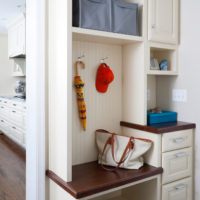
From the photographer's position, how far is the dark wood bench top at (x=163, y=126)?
1.75 m

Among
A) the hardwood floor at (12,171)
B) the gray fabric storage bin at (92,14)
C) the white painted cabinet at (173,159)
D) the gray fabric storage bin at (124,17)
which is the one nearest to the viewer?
the gray fabric storage bin at (92,14)

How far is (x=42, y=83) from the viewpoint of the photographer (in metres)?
1.62

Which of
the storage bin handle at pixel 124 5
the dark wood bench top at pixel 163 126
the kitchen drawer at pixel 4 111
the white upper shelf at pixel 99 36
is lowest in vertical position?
the kitchen drawer at pixel 4 111

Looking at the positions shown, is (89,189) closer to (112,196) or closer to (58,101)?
(58,101)

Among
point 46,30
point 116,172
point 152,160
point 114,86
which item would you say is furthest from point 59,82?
point 152,160

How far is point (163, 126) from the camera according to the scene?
6.01 feet

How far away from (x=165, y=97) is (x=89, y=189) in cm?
121

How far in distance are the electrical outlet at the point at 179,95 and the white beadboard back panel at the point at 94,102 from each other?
51cm

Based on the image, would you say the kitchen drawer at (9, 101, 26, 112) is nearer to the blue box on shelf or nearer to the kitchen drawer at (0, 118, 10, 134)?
the kitchen drawer at (0, 118, 10, 134)

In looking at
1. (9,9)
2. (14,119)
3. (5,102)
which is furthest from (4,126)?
(9,9)

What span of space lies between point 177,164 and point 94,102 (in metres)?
0.83

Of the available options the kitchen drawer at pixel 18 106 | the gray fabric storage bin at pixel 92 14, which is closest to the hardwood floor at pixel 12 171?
the kitchen drawer at pixel 18 106

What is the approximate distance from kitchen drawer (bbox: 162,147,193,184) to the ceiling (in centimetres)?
331

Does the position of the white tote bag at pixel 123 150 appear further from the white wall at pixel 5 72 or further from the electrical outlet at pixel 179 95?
the white wall at pixel 5 72
